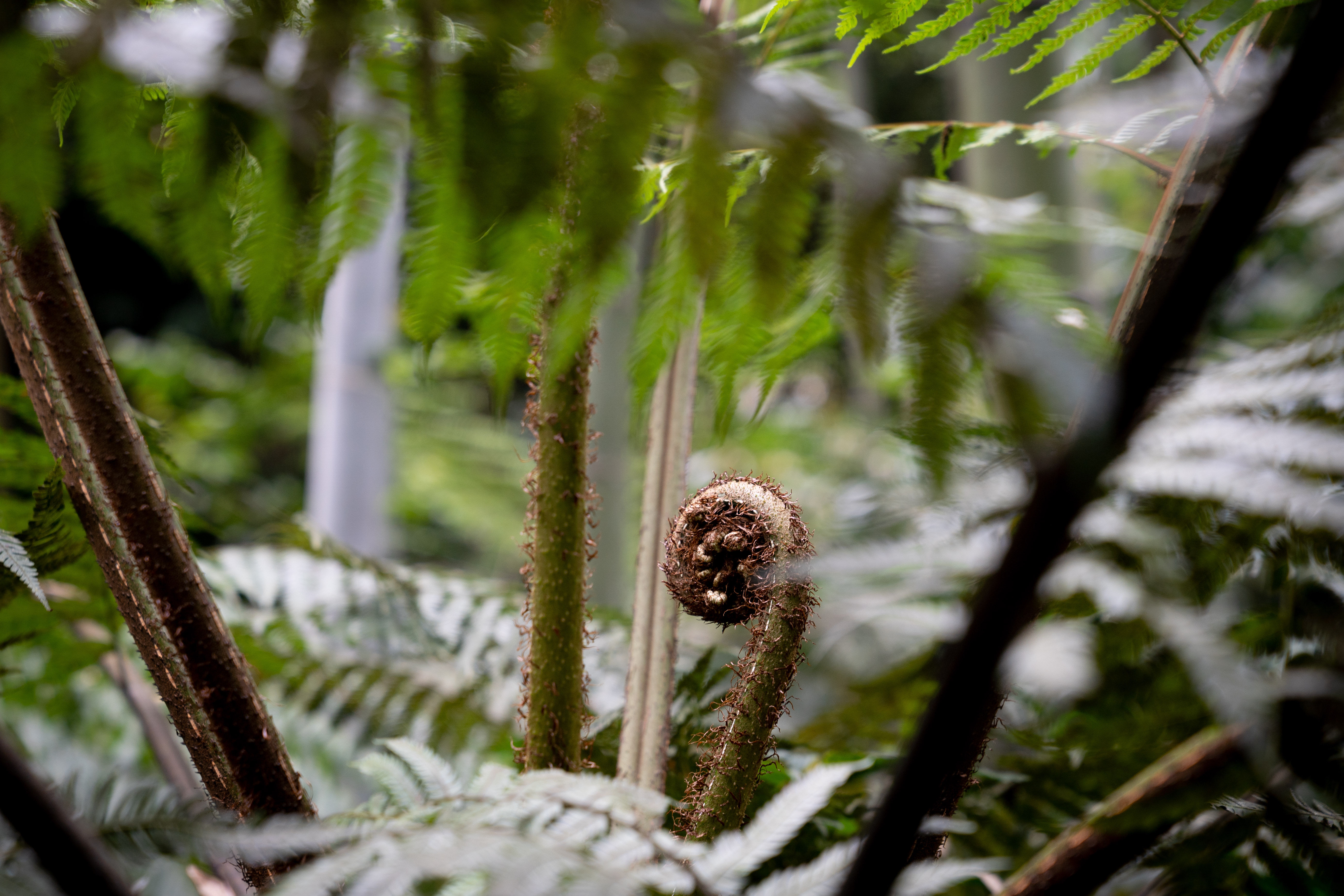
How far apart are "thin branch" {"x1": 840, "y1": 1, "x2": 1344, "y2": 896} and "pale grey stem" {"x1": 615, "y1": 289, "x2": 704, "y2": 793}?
265 mm

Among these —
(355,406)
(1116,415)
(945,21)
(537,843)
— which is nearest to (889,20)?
(945,21)

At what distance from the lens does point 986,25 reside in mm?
479

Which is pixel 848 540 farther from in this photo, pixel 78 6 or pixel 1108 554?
pixel 78 6

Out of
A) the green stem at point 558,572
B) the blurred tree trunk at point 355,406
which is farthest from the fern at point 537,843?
the blurred tree trunk at point 355,406

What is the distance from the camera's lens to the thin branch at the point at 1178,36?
1.42ft

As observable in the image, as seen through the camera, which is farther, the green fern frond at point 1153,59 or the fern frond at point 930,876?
the green fern frond at point 1153,59

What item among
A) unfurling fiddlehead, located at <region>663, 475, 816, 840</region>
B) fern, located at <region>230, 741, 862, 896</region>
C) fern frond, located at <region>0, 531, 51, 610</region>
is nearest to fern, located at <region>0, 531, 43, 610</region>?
fern frond, located at <region>0, 531, 51, 610</region>

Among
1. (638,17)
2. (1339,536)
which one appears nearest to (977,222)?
(1339,536)

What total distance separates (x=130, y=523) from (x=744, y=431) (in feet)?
1.53

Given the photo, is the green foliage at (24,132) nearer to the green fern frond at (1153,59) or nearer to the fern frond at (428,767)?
the fern frond at (428,767)

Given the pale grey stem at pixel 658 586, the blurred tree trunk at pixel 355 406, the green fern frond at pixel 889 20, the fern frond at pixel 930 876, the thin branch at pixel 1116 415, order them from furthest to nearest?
the blurred tree trunk at pixel 355 406, the pale grey stem at pixel 658 586, the green fern frond at pixel 889 20, the fern frond at pixel 930 876, the thin branch at pixel 1116 415

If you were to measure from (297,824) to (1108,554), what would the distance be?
1.12ft

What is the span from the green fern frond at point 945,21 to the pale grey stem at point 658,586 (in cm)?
18

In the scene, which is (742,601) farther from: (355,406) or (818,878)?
(355,406)
